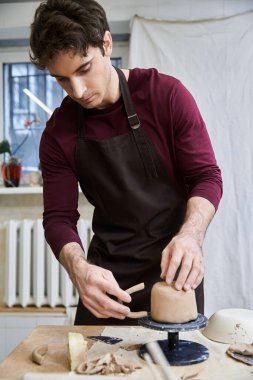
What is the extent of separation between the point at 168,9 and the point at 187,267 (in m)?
2.37

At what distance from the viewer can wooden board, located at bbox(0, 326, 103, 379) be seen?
1305mm

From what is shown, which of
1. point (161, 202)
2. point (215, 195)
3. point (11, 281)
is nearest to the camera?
point (215, 195)

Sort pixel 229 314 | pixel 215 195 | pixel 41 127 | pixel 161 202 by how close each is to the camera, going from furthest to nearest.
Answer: pixel 41 127 → pixel 161 202 → pixel 215 195 → pixel 229 314

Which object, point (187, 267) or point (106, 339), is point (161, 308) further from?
point (106, 339)

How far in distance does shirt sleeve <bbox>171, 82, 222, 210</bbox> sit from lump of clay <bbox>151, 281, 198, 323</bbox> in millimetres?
432

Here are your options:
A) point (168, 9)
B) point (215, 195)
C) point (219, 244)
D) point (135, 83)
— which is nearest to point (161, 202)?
point (215, 195)

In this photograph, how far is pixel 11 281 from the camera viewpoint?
3422 mm

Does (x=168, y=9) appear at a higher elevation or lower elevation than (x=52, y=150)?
higher

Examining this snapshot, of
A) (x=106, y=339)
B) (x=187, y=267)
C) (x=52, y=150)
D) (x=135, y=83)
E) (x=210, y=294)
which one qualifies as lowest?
(x=210, y=294)

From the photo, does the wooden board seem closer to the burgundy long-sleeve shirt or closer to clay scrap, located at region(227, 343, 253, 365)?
the burgundy long-sleeve shirt

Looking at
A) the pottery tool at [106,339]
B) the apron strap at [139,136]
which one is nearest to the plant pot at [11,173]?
the apron strap at [139,136]

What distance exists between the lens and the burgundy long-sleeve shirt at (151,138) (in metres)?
1.74

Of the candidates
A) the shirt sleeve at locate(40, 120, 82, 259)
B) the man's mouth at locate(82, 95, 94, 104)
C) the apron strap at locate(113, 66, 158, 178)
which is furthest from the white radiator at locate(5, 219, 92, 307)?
the man's mouth at locate(82, 95, 94, 104)

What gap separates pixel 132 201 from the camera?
1.82 metres
